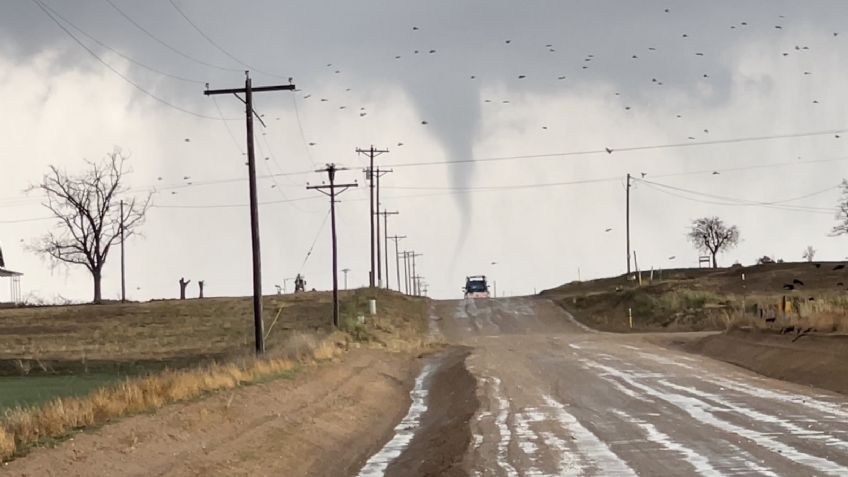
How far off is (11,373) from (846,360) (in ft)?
145

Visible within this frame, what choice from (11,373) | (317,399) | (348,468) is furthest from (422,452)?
(11,373)

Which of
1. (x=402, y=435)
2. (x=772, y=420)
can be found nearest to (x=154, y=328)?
(x=402, y=435)

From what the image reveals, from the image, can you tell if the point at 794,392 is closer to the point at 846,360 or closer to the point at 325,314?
the point at 846,360

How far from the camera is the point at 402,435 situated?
21.3m

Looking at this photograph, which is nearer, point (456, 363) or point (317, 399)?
point (317, 399)

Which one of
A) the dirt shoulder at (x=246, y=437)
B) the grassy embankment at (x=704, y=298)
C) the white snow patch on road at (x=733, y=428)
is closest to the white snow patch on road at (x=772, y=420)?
the white snow patch on road at (x=733, y=428)

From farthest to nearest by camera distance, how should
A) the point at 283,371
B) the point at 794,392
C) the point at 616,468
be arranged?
1. the point at 283,371
2. the point at 794,392
3. the point at 616,468

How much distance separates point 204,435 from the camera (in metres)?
17.0

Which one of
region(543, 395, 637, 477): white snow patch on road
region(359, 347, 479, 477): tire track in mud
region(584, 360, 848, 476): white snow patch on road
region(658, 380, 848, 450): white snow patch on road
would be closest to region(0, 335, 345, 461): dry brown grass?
region(359, 347, 479, 477): tire track in mud

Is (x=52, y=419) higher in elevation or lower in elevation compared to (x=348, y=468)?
higher

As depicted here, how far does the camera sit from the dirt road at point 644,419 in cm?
1410

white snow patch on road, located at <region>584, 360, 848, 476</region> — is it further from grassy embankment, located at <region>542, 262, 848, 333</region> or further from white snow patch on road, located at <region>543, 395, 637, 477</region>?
grassy embankment, located at <region>542, 262, 848, 333</region>

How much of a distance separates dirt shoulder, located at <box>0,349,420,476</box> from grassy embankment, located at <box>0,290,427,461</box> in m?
0.72

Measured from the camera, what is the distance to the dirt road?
14.1 m
